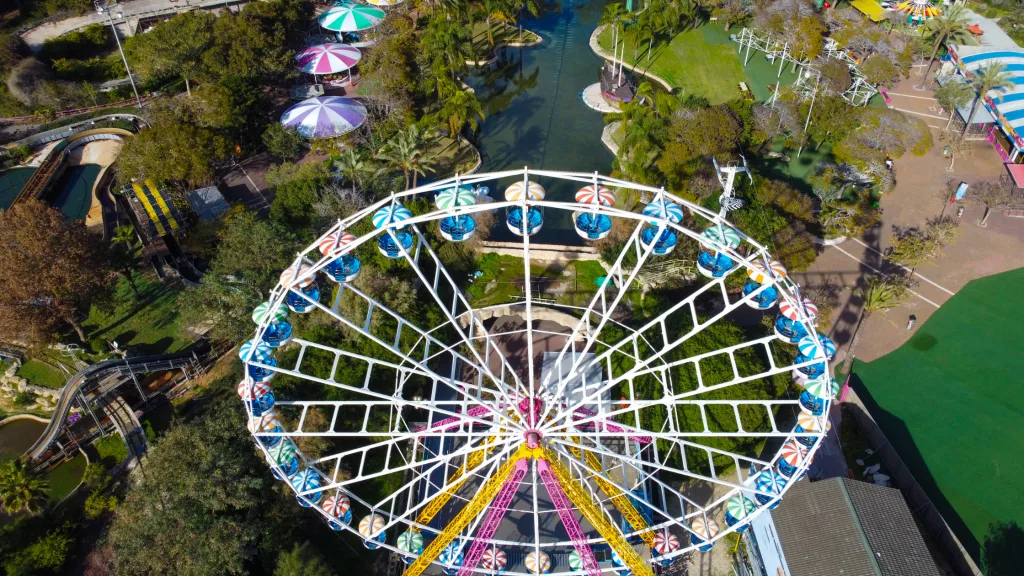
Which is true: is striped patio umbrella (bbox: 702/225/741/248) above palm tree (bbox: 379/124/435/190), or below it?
above

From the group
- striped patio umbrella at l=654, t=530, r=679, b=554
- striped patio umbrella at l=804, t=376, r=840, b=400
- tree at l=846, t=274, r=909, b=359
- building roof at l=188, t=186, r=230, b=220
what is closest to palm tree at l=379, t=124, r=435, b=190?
building roof at l=188, t=186, r=230, b=220

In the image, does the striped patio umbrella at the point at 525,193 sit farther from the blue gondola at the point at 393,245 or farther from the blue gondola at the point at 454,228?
the blue gondola at the point at 393,245

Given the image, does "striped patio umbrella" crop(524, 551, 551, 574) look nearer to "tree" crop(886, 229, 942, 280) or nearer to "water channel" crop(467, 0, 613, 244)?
"water channel" crop(467, 0, 613, 244)

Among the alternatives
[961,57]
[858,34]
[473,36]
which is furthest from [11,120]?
[961,57]

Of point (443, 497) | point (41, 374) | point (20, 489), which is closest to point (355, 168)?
point (41, 374)

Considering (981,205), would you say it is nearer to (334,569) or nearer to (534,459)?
(534,459)

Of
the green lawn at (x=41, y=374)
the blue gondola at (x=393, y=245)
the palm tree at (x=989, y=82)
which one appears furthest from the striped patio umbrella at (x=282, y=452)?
the palm tree at (x=989, y=82)

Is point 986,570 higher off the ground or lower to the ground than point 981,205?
lower
